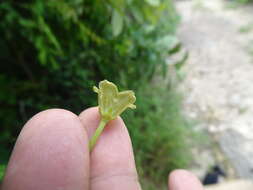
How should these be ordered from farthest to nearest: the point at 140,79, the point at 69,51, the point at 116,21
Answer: the point at 140,79 < the point at 69,51 < the point at 116,21

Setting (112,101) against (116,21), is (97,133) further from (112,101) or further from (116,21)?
(116,21)

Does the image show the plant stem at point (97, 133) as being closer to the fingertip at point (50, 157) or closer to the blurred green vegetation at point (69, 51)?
the fingertip at point (50, 157)

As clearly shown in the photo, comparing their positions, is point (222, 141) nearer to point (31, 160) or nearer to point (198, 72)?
point (198, 72)

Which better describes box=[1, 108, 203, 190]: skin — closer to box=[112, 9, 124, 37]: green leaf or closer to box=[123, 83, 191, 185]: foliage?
box=[112, 9, 124, 37]: green leaf

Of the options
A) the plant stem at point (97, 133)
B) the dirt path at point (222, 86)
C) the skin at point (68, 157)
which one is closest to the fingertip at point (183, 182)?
the skin at point (68, 157)

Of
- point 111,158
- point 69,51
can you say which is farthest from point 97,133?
point 69,51
